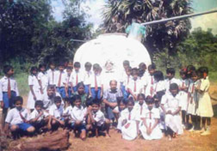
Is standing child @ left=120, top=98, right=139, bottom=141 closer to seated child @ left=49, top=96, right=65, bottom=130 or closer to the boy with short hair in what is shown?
seated child @ left=49, top=96, right=65, bottom=130

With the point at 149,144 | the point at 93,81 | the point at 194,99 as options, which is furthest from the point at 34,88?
the point at 194,99

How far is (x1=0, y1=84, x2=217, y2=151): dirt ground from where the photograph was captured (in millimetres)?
4031

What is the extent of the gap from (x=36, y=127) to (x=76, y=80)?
1.35 meters

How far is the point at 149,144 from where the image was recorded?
14.1 ft

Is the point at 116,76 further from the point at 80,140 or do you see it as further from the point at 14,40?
the point at 14,40

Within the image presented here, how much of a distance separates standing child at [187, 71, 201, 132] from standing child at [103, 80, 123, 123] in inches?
46.3

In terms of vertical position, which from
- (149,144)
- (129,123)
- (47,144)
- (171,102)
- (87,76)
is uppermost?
(87,76)

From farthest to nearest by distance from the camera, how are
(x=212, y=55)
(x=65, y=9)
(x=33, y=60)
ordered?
1. (x=33, y=60)
2. (x=65, y=9)
3. (x=212, y=55)

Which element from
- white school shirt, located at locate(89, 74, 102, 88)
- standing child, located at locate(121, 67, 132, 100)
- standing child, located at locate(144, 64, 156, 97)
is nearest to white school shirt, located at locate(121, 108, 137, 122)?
standing child, located at locate(121, 67, 132, 100)

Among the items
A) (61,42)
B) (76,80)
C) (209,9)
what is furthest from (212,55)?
(61,42)

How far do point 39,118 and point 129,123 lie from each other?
142 centimetres

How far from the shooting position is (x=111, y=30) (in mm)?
10641

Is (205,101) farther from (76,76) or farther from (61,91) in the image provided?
(61,91)

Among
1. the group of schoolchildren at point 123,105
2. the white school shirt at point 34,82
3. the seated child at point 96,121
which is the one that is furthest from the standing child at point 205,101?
the white school shirt at point 34,82
